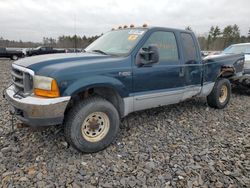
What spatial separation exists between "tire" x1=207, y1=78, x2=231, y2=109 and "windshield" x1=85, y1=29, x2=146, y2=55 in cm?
269

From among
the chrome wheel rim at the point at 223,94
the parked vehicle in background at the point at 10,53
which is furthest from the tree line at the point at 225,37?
the chrome wheel rim at the point at 223,94

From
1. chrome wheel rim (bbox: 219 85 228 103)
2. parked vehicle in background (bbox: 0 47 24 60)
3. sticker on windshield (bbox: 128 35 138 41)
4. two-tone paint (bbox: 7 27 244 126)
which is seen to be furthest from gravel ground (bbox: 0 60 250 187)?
parked vehicle in background (bbox: 0 47 24 60)

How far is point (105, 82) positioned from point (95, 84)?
17 centimetres

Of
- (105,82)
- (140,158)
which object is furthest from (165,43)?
(140,158)

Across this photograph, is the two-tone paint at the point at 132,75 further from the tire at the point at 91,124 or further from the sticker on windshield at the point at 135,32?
the tire at the point at 91,124

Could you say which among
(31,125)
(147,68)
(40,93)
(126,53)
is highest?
(126,53)

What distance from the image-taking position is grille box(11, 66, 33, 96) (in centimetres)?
318

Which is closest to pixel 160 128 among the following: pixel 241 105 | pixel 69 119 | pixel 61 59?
pixel 69 119

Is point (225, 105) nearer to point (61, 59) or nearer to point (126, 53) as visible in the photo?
point (126, 53)

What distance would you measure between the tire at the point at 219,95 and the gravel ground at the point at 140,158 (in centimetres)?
101

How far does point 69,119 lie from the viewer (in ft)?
10.6

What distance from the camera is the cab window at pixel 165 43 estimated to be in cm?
425

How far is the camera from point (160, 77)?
4176 mm

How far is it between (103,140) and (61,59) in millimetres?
1377
